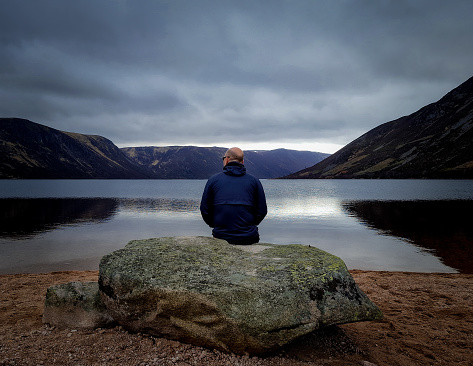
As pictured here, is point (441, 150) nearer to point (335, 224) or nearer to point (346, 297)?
point (335, 224)

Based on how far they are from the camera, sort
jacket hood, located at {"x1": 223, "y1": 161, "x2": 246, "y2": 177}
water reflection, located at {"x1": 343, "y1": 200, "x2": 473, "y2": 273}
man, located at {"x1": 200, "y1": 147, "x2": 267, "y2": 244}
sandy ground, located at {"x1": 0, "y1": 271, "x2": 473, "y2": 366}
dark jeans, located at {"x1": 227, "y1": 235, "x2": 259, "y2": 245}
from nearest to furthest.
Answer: sandy ground, located at {"x1": 0, "y1": 271, "x2": 473, "y2": 366} → man, located at {"x1": 200, "y1": 147, "x2": 267, "y2": 244} → jacket hood, located at {"x1": 223, "y1": 161, "x2": 246, "y2": 177} → dark jeans, located at {"x1": 227, "y1": 235, "x2": 259, "y2": 245} → water reflection, located at {"x1": 343, "y1": 200, "x2": 473, "y2": 273}

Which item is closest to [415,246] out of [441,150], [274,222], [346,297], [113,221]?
[274,222]

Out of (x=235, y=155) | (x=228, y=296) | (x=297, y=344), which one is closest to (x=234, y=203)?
(x=235, y=155)

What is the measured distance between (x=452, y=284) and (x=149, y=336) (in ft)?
33.1

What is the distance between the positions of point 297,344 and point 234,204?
2.96 metres

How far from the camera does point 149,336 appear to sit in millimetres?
5371

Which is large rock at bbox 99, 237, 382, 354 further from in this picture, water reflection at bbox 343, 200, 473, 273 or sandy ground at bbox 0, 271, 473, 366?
water reflection at bbox 343, 200, 473, 273

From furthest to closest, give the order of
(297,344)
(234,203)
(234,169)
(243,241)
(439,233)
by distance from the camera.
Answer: (439,233) → (243,241) → (234,169) → (234,203) → (297,344)

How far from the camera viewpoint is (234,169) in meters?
6.75

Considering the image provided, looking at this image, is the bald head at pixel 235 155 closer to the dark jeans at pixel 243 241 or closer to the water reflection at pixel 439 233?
the dark jeans at pixel 243 241

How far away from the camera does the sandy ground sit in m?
4.74

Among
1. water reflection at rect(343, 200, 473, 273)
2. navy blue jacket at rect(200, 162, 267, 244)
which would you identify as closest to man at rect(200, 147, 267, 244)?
navy blue jacket at rect(200, 162, 267, 244)

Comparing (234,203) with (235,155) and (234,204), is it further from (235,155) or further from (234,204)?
(235,155)

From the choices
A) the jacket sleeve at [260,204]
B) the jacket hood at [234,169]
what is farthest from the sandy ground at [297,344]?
the jacket hood at [234,169]
